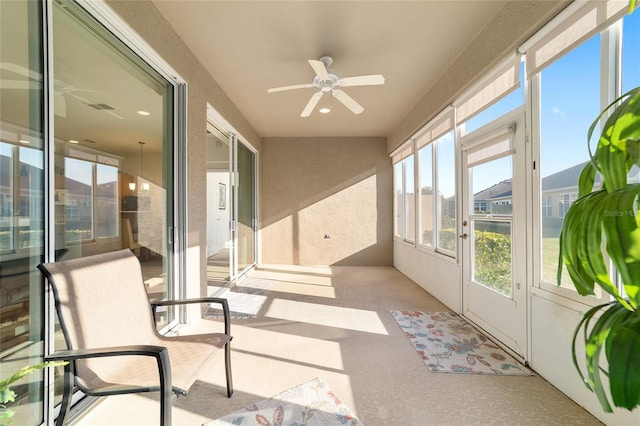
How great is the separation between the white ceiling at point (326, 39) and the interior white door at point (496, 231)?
929 millimetres

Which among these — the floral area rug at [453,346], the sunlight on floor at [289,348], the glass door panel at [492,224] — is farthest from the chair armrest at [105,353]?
the glass door panel at [492,224]

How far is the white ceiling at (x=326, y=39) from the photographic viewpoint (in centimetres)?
227

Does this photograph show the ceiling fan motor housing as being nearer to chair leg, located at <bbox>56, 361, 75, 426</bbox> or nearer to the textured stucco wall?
the textured stucco wall

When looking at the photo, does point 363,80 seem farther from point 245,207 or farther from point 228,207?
point 245,207

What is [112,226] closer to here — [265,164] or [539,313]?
[539,313]

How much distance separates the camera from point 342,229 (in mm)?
6242

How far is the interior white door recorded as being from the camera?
228cm

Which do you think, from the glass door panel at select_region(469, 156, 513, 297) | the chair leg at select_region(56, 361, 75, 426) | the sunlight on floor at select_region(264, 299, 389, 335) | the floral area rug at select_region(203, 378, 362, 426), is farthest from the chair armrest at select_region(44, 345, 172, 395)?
the glass door panel at select_region(469, 156, 513, 297)

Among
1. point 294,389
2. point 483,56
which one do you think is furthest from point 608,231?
point 483,56

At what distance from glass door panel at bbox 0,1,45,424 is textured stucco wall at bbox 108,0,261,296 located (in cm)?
90

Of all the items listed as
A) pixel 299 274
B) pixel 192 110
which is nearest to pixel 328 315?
pixel 299 274

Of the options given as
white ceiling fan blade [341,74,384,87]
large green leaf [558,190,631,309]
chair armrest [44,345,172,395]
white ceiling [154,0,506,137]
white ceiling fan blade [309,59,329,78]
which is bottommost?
chair armrest [44,345,172,395]

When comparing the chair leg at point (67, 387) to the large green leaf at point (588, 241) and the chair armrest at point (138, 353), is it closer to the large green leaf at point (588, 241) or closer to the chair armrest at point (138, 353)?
the chair armrest at point (138, 353)

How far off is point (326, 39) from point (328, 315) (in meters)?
2.87
